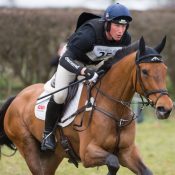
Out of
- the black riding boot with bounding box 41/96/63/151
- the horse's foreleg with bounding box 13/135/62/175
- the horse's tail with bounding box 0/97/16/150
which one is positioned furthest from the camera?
the horse's tail with bounding box 0/97/16/150

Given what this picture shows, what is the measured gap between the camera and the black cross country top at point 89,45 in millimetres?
6855

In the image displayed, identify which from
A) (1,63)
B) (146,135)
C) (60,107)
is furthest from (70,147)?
(1,63)

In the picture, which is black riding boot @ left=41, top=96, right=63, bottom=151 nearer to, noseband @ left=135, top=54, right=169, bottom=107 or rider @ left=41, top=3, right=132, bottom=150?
rider @ left=41, top=3, right=132, bottom=150

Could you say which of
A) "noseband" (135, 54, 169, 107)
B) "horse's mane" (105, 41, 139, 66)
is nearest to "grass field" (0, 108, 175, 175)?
"horse's mane" (105, 41, 139, 66)

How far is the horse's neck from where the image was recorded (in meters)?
6.67

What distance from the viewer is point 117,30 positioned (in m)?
6.81

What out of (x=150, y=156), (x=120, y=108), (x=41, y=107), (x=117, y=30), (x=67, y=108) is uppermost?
(x=117, y=30)

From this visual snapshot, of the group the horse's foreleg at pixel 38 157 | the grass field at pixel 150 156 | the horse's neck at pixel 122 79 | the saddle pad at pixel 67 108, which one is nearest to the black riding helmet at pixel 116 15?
the horse's neck at pixel 122 79

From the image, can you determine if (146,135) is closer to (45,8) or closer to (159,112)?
(45,8)

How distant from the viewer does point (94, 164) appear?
6707 millimetres

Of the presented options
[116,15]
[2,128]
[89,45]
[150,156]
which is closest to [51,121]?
[89,45]

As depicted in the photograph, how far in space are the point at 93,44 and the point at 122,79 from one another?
500 millimetres

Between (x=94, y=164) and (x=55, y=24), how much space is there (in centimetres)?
1228

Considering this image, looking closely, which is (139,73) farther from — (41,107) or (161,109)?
(41,107)
